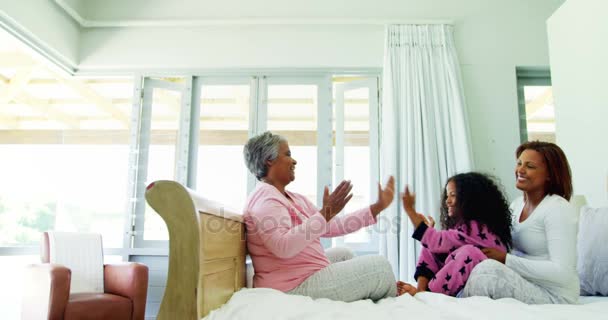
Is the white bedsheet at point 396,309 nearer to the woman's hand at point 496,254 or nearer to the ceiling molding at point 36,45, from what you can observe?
the woman's hand at point 496,254

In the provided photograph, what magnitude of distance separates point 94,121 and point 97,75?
124cm

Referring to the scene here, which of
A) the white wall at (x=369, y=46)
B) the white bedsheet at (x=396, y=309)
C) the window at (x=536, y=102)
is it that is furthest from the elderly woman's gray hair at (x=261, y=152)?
the window at (x=536, y=102)

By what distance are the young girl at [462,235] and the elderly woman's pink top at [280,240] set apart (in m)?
0.42

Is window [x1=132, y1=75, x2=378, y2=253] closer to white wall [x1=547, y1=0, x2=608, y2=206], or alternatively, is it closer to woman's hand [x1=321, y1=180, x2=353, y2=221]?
white wall [x1=547, y1=0, x2=608, y2=206]

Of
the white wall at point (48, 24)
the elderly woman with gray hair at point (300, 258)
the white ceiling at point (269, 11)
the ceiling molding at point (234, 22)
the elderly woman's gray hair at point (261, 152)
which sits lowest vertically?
the elderly woman with gray hair at point (300, 258)

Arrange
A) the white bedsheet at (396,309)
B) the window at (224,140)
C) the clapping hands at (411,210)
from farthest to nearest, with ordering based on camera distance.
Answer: the window at (224,140), the clapping hands at (411,210), the white bedsheet at (396,309)

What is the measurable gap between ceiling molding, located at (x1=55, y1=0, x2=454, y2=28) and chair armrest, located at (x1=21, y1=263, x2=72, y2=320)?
2173 millimetres

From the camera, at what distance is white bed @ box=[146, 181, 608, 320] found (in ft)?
3.85

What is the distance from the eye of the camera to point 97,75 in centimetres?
403

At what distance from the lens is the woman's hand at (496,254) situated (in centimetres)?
160

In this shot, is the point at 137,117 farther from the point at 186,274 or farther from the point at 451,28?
the point at 186,274

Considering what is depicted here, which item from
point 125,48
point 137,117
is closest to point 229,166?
point 137,117

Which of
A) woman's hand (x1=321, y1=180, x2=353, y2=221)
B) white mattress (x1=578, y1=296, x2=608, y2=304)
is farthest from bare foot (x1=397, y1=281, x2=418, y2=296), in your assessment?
white mattress (x1=578, y1=296, x2=608, y2=304)

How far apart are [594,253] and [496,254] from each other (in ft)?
1.84
